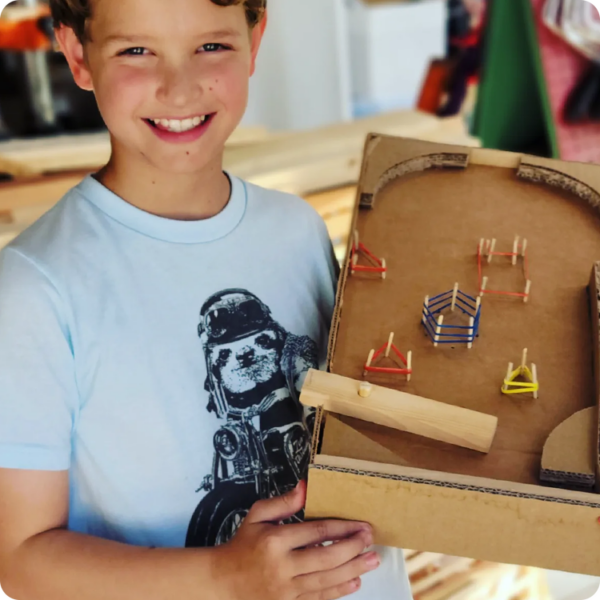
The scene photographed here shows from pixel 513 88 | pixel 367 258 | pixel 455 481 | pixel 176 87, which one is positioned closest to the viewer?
pixel 455 481

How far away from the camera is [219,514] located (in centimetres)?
73

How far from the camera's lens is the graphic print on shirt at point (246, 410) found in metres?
0.73

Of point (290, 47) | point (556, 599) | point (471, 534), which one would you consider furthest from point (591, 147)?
point (290, 47)

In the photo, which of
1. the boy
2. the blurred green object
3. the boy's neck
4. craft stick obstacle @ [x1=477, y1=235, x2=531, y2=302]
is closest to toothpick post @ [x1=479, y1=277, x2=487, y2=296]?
craft stick obstacle @ [x1=477, y1=235, x2=531, y2=302]

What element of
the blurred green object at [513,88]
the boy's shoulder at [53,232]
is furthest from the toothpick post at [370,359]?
the blurred green object at [513,88]

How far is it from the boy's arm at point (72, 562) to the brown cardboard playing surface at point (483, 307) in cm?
18

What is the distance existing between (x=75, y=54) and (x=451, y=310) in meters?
0.48

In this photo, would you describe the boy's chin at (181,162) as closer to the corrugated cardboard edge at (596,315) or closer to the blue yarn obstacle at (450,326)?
the blue yarn obstacle at (450,326)

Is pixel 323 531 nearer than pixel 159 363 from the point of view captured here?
Yes

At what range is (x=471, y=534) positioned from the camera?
58 centimetres

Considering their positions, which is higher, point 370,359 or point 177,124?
point 177,124

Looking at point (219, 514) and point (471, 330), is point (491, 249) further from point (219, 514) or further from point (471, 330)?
point (219, 514)

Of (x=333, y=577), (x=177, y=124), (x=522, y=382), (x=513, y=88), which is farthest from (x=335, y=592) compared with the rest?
(x=513, y=88)

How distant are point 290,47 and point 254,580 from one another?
2.89m
